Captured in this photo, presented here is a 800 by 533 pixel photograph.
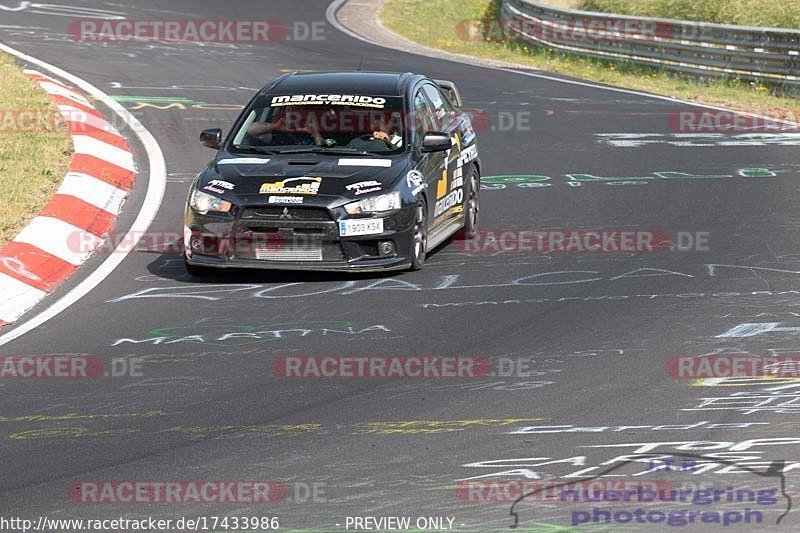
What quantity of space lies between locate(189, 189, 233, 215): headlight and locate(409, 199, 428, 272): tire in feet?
4.77

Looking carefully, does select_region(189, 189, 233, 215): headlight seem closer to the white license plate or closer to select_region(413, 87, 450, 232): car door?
the white license plate

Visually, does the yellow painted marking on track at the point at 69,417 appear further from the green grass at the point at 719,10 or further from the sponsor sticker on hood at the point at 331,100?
the green grass at the point at 719,10

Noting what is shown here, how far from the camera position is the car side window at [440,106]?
12555 mm

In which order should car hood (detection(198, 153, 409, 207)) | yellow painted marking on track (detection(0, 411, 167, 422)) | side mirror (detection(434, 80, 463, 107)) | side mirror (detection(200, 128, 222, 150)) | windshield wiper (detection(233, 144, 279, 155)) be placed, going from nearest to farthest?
yellow painted marking on track (detection(0, 411, 167, 422))
car hood (detection(198, 153, 409, 207))
windshield wiper (detection(233, 144, 279, 155))
side mirror (detection(200, 128, 222, 150))
side mirror (detection(434, 80, 463, 107))

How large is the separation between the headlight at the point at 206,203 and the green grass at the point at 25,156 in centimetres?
170

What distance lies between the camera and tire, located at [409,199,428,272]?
10961 millimetres

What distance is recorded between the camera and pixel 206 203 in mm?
10805

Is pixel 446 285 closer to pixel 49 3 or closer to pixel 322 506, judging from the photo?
pixel 322 506

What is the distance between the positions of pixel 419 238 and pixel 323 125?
1331 millimetres

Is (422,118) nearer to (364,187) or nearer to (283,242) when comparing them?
(364,187)

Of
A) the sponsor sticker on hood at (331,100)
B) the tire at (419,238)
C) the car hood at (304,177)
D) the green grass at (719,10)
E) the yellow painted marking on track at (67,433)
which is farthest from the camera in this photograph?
the green grass at (719,10)

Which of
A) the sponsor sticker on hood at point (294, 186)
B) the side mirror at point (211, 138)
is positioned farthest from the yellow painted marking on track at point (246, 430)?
the side mirror at point (211, 138)

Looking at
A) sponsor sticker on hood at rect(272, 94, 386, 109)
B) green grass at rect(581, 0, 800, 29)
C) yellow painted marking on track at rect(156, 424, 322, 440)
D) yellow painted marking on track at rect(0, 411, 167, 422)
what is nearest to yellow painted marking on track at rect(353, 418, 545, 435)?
yellow painted marking on track at rect(156, 424, 322, 440)

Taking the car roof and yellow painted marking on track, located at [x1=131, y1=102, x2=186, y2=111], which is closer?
the car roof
